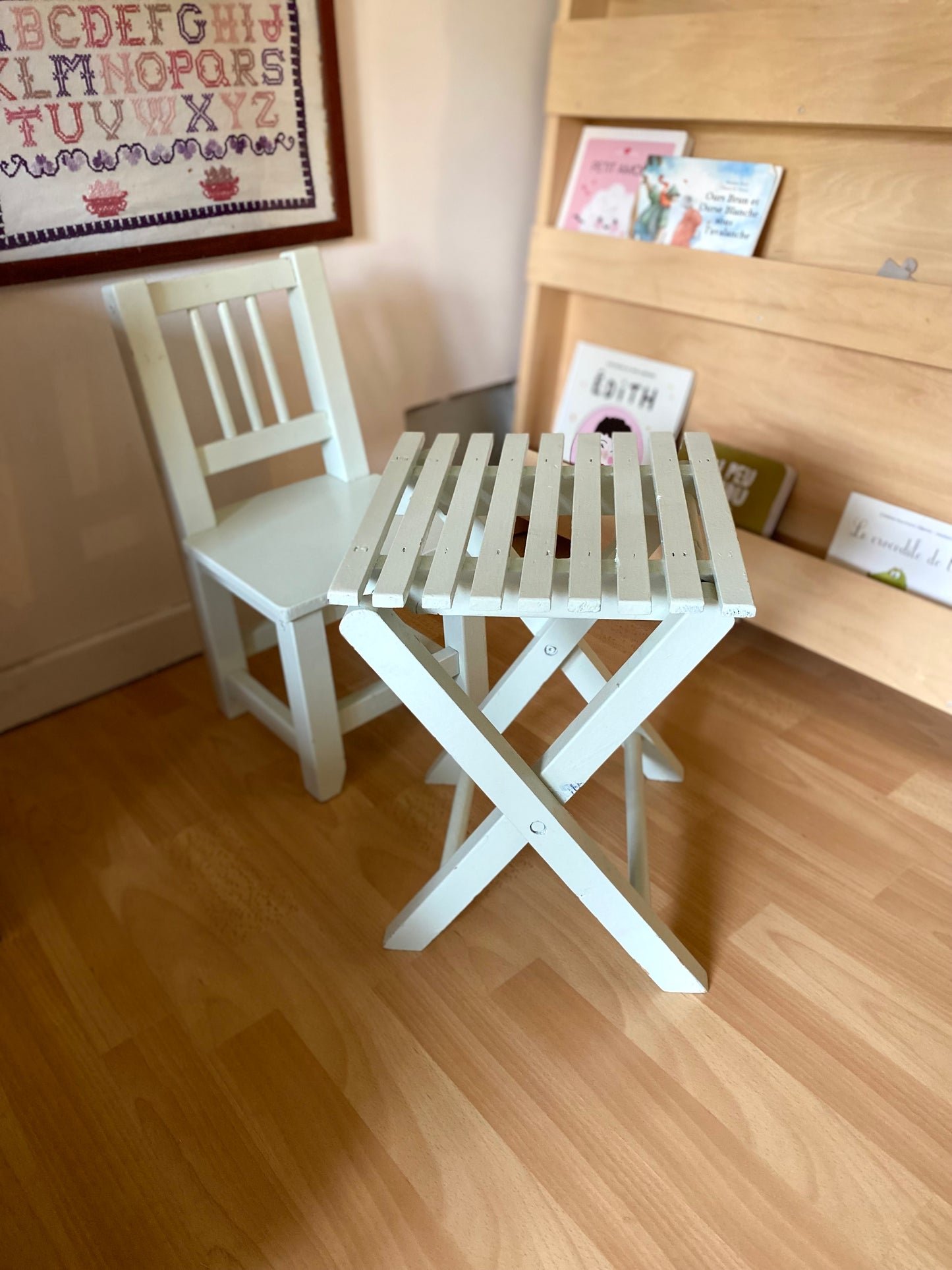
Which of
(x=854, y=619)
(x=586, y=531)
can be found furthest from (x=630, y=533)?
(x=854, y=619)

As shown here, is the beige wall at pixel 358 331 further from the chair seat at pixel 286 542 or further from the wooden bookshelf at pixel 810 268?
the chair seat at pixel 286 542

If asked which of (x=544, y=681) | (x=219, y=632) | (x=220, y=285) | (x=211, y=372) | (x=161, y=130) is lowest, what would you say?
(x=219, y=632)

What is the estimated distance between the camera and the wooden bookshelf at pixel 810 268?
1208 mm

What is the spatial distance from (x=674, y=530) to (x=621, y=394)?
87 cm

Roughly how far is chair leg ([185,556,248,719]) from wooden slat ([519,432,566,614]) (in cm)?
58

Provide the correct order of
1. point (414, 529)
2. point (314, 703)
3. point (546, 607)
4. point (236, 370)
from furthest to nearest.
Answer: point (236, 370) < point (314, 703) < point (414, 529) < point (546, 607)

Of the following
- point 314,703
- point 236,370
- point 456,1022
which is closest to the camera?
point 456,1022

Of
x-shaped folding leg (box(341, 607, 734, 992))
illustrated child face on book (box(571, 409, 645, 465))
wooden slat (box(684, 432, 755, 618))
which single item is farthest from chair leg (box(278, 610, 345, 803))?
illustrated child face on book (box(571, 409, 645, 465))

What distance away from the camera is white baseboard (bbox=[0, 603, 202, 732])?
4.80ft

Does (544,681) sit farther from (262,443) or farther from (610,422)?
(610,422)

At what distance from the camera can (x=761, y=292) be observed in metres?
1.37

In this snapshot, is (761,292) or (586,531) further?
(761,292)

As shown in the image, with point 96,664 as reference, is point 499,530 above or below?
above

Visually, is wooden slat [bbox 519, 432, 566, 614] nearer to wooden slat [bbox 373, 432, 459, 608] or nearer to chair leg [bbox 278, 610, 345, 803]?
wooden slat [bbox 373, 432, 459, 608]
